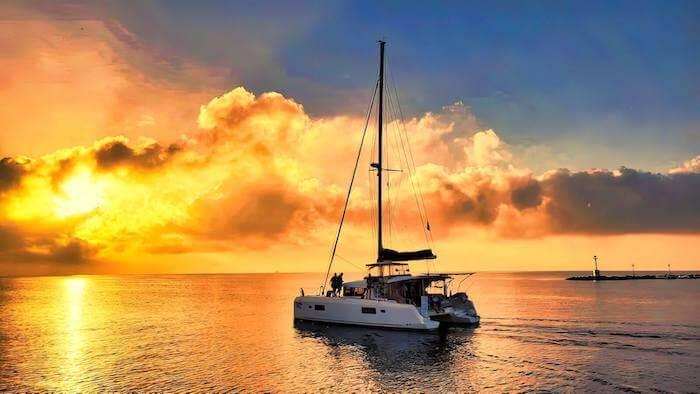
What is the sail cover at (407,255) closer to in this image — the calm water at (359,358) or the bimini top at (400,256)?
the bimini top at (400,256)

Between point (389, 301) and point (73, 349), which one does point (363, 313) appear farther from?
point (73, 349)

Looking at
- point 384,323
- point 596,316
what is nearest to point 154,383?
point 384,323

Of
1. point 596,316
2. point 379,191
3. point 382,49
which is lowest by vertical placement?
point 596,316

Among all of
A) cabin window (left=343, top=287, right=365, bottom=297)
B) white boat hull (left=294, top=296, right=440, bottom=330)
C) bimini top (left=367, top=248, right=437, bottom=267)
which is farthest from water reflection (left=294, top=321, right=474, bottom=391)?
bimini top (left=367, top=248, right=437, bottom=267)

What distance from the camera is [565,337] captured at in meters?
41.8

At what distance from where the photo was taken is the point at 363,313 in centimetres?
4403

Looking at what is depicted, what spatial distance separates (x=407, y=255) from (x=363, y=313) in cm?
648

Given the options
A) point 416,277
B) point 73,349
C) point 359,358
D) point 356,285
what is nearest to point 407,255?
point 416,277

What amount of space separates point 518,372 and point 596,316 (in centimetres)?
3922

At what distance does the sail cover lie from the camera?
44.6m

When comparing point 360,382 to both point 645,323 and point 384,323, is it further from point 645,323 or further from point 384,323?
point 645,323

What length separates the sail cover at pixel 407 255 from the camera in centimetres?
4456

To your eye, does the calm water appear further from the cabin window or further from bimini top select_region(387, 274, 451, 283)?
bimini top select_region(387, 274, 451, 283)

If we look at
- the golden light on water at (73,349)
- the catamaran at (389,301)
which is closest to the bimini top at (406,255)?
the catamaran at (389,301)
